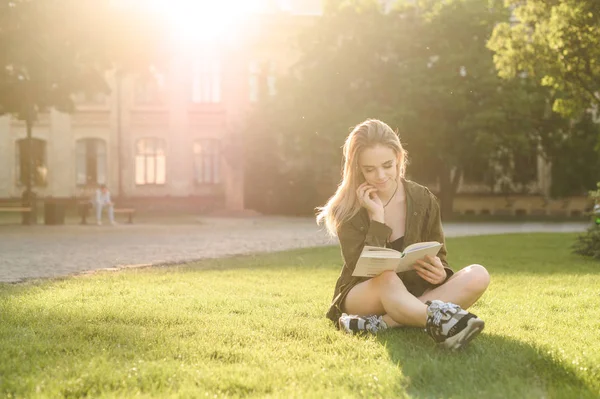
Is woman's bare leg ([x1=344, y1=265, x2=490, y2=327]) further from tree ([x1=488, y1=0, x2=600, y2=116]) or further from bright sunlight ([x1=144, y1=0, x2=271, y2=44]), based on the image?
bright sunlight ([x1=144, y1=0, x2=271, y2=44])

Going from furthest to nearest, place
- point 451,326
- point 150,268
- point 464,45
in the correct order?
point 464,45
point 150,268
point 451,326

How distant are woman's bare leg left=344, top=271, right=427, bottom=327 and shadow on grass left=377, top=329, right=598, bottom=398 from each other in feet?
0.54

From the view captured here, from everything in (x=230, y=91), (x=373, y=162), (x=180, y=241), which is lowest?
(x=180, y=241)

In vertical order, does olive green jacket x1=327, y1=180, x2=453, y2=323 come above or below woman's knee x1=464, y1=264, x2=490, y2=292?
above

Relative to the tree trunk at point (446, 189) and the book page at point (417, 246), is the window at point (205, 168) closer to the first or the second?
the tree trunk at point (446, 189)

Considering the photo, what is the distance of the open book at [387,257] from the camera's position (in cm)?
477

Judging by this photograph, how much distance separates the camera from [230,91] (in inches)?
1559

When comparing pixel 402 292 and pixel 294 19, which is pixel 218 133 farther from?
pixel 402 292

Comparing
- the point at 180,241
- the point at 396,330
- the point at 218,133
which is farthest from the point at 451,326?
the point at 218,133

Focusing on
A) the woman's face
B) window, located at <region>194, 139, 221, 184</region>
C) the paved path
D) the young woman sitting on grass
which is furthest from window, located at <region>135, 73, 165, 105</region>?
the woman's face

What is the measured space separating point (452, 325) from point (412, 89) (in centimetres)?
2431

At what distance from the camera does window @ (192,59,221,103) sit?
4000 cm

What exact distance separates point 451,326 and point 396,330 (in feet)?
3.10

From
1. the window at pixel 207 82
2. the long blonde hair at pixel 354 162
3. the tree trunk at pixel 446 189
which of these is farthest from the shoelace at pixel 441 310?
the window at pixel 207 82
